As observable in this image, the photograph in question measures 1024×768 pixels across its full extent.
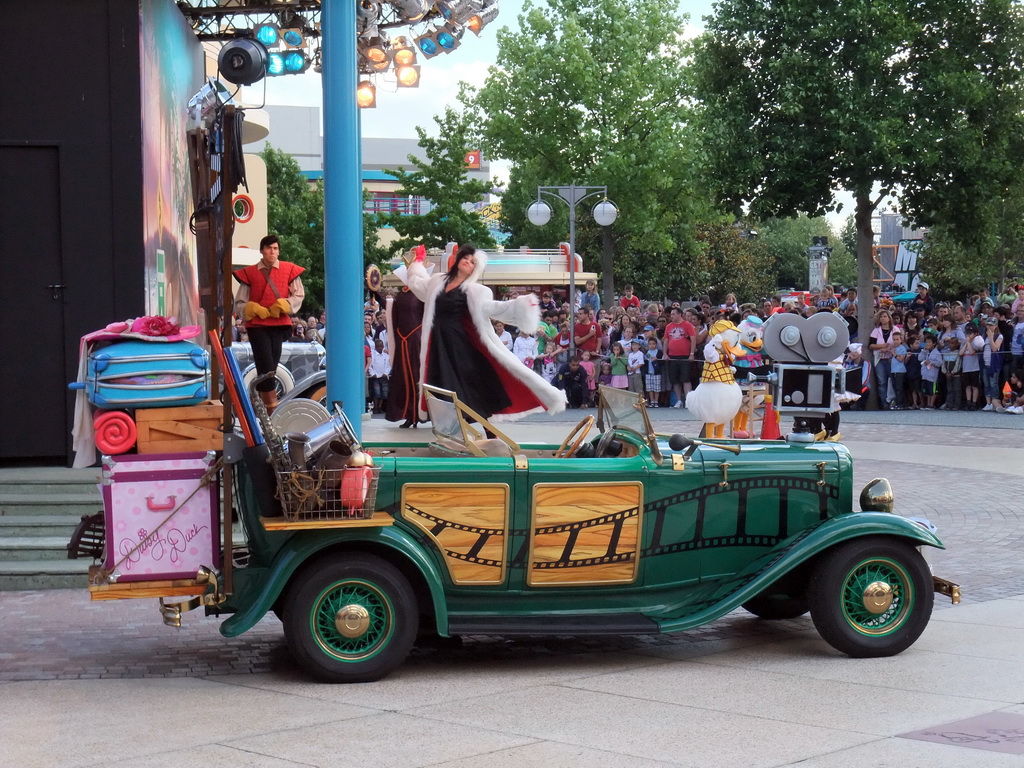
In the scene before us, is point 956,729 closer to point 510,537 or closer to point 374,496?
point 510,537

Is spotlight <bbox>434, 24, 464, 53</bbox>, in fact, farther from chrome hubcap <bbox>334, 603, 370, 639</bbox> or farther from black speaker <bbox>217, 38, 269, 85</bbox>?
chrome hubcap <bbox>334, 603, 370, 639</bbox>

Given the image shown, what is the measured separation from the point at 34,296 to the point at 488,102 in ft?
114

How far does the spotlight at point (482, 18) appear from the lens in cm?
1641

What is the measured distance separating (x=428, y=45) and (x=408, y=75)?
478 mm

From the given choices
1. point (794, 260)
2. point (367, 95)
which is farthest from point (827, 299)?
point (794, 260)

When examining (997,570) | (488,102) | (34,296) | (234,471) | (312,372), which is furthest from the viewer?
(488,102)

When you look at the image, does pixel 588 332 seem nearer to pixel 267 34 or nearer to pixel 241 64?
pixel 267 34

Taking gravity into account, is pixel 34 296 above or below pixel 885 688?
above

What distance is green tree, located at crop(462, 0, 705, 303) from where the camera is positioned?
42.8m

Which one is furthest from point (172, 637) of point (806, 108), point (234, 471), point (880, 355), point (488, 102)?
point (488, 102)

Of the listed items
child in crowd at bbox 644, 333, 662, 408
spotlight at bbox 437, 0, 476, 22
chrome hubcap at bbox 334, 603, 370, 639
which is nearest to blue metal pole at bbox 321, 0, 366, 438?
chrome hubcap at bbox 334, 603, 370, 639

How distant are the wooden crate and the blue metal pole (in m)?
3.67

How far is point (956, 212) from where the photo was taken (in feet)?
76.7

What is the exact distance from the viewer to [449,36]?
1686 cm
